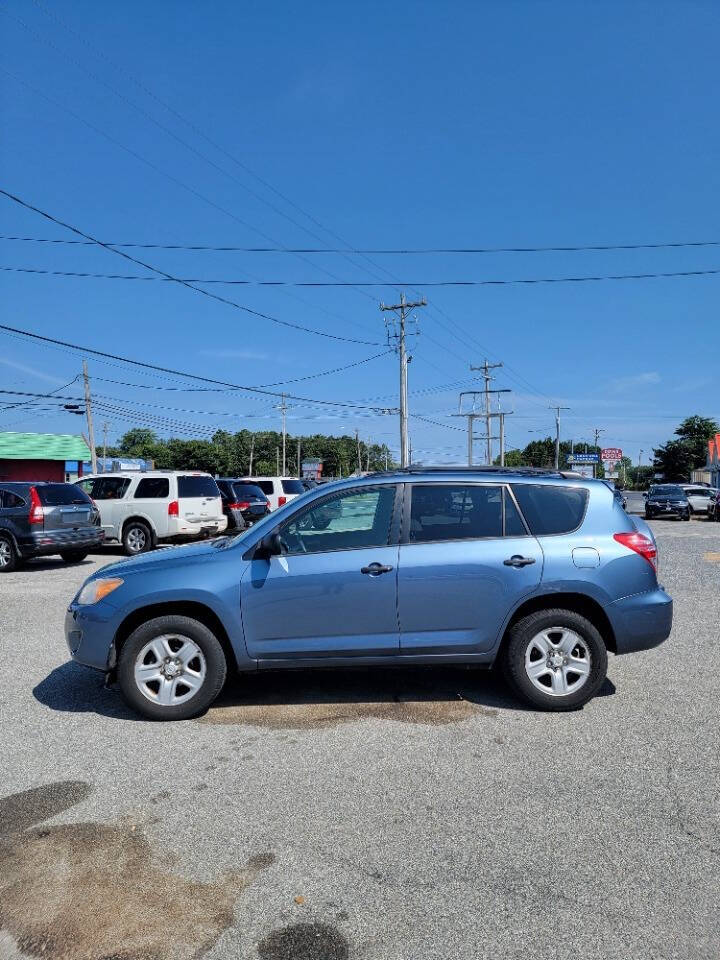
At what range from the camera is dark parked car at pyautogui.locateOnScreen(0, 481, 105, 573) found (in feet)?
41.6

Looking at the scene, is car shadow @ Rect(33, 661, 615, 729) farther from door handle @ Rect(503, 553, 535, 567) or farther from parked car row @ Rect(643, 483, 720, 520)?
parked car row @ Rect(643, 483, 720, 520)

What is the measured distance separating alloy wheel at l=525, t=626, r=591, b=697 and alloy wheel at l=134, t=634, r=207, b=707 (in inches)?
91.4

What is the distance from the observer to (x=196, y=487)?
16.2m

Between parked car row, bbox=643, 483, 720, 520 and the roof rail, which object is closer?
the roof rail

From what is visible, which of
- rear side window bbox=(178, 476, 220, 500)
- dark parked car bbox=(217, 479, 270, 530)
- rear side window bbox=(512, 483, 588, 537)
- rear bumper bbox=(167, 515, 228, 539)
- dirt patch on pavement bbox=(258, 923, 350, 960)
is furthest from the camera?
dark parked car bbox=(217, 479, 270, 530)

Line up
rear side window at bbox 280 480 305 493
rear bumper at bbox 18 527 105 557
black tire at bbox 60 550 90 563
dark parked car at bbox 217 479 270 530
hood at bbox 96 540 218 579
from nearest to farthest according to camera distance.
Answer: hood at bbox 96 540 218 579
rear bumper at bbox 18 527 105 557
black tire at bbox 60 550 90 563
dark parked car at bbox 217 479 270 530
rear side window at bbox 280 480 305 493

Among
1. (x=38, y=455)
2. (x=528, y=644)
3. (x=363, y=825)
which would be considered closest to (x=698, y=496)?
(x=528, y=644)

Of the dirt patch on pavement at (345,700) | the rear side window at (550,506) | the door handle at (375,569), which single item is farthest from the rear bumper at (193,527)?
the rear side window at (550,506)

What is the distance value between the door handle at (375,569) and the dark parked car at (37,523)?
9.82 meters

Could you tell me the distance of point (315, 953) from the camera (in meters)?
2.51

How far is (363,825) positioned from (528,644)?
1986 mm

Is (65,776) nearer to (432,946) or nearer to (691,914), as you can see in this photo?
A: (432,946)

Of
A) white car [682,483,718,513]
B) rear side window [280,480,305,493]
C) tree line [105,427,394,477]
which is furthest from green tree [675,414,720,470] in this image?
rear side window [280,480,305,493]

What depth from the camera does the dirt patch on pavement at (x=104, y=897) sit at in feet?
8.43
